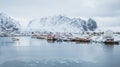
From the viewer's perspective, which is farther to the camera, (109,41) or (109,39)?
(109,39)

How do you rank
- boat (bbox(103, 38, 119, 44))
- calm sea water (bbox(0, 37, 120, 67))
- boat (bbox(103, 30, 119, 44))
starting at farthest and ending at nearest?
1. boat (bbox(103, 30, 119, 44))
2. boat (bbox(103, 38, 119, 44))
3. calm sea water (bbox(0, 37, 120, 67))

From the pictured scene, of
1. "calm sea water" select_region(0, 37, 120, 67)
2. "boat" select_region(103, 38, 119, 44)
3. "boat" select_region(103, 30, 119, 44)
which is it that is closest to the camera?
"calm sea water" select_region(0, 37, 120, 67)

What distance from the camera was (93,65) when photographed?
27.5 metres

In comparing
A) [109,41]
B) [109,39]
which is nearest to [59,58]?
[109,41]

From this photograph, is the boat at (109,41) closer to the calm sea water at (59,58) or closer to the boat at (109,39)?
the boat at (109,39)

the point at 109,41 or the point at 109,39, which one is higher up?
the point at 109,39

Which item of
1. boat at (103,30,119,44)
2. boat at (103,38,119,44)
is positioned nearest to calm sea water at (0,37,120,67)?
boat at (103,38,119,44)

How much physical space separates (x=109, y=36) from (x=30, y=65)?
55182mm

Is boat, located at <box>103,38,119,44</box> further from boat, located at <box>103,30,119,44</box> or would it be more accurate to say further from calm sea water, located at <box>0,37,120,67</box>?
calm sea water, located at <box>0,37,120,67</box>

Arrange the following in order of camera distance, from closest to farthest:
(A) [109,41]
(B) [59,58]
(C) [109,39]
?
(B) [59,58] < (A) [109,41] < (C) [109,39]

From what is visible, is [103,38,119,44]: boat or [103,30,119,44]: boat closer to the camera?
[103,38,119,44]: boat

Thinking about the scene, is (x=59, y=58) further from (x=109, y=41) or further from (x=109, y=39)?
(x=109, y=39)

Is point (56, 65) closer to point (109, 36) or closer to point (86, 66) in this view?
point (86, 66)

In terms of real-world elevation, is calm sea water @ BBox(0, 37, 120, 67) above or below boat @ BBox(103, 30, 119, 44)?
below
